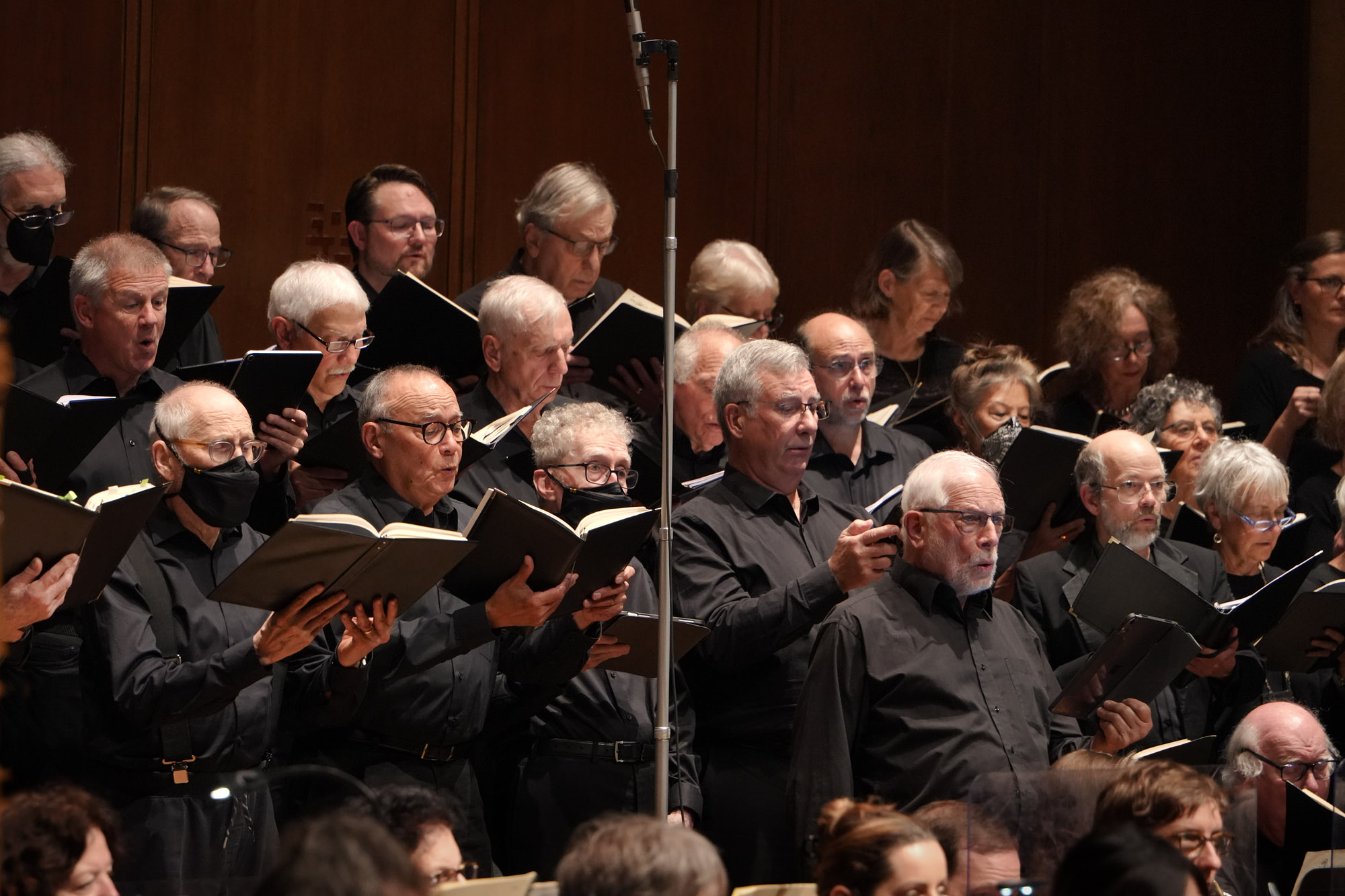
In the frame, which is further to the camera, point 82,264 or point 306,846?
point 82,264

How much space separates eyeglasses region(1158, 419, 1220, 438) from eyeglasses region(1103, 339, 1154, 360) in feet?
1.21

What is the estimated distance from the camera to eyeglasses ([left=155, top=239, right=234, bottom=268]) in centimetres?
498

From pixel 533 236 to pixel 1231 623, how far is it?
2271mm

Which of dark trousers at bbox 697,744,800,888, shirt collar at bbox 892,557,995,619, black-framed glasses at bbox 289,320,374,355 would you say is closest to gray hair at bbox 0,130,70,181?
black-framed glasses at bbox 289,320,374,355

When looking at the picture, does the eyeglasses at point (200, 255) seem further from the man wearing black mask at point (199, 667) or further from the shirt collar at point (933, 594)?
the shirt collar at point (933, 594)

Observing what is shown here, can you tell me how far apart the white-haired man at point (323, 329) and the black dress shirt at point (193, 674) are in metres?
0.86

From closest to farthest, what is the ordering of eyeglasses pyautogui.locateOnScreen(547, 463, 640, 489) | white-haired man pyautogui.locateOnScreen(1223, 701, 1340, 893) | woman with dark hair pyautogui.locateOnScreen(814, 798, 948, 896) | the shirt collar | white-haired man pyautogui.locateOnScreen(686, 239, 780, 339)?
1. woman with dark hair pyautogui.locateOnScreen(814, 798, 948, 896)
2. the shirt collar
3. white-haired man pyautogui.locateOnScreen(1223, 701, 1340, 893)
4. eyeglasses pyautogui.locateOnScreen(547, 463, 640, 489)
5. white-haired man pyautogui.locateOnScreen(686, 239, 780, 339)

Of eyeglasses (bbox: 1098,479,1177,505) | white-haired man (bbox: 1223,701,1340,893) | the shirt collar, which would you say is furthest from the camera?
eyeglasses (bbox: 1098,479,1177,505)

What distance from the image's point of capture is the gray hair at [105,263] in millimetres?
4008

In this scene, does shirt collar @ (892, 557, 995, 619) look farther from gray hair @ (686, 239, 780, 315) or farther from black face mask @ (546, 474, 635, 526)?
gray hair @ (686, 239, 780, 315)

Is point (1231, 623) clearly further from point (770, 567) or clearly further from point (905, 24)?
point (905, 24)

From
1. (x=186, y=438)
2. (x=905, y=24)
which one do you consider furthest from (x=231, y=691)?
(x=905, y=24)

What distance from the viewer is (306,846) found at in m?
1.87

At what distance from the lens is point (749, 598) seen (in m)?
3.73
